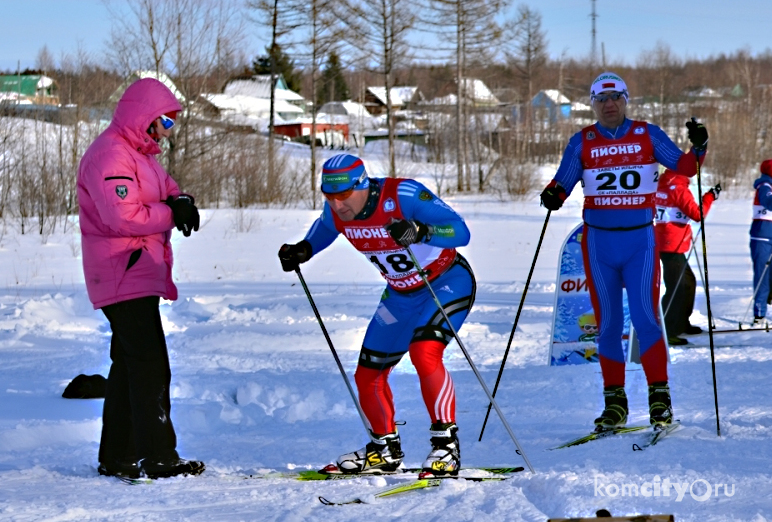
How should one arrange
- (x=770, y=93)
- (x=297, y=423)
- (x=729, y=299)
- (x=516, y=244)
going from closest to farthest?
(x=297, y=423), (x=729, y=299), (x=516, y=244), (x=770, y=93)

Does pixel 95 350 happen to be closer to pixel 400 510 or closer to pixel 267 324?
pixel 267 324

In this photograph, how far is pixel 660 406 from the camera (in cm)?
523

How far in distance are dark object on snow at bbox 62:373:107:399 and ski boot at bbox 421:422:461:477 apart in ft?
10.8

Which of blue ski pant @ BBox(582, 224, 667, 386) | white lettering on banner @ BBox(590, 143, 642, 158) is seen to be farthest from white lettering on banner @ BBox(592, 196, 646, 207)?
white lettering on banner @ BBox(590, 143, 642, 158)

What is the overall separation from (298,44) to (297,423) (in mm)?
27083

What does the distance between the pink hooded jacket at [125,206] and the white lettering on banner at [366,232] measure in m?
0.92

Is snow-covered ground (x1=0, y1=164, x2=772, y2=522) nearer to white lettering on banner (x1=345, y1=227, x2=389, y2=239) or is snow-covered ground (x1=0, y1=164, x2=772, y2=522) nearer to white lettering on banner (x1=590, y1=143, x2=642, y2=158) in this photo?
white lettering on banner (x1=345, y1=227, x2=389, y2=239)

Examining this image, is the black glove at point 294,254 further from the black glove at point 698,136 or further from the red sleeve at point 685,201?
the red sleeve at point 685,201

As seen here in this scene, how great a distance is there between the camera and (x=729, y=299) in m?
11.4

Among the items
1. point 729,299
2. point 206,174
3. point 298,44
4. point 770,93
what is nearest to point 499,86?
Result: point 770,93

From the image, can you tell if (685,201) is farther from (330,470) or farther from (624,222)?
(330,470)

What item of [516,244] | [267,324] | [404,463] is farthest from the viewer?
[516,244]

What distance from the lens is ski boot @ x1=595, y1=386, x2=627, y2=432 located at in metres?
5.44

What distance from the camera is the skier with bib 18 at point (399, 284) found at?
4324 millimetres
